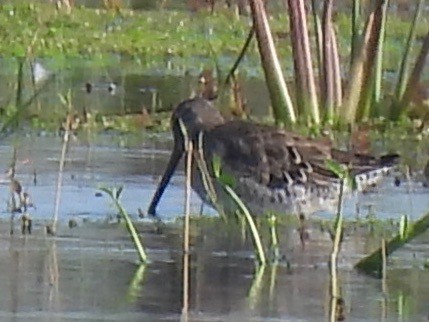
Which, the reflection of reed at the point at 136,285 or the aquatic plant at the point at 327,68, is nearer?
the reflection of reed at the point at 136,285

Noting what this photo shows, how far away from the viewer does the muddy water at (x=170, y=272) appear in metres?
6.83

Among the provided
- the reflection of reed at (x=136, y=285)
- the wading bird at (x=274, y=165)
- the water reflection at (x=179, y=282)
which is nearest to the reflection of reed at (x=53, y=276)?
the water reflection at (x=179, y=282)

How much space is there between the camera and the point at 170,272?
25.1 ft

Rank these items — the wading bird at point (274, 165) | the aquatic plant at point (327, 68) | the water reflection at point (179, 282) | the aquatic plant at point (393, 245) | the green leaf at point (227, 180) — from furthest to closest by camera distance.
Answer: the aquatic plant at point (327, 68)
the wading bird at point (274, 165)
the green leaf at point (227, 180)
the aquatic plant at point (393, 245)
the water reflection at point (179, 282)

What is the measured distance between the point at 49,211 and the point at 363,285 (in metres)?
2.31

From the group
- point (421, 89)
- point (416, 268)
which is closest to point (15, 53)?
point (421, 89)

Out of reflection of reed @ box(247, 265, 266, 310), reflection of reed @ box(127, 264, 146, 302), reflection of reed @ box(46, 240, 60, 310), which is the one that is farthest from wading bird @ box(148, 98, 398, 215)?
reflection of reed @ box(127, 264, 146, 302)

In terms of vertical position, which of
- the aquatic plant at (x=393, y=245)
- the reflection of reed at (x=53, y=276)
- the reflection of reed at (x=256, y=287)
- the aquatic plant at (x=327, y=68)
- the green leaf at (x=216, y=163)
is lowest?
the reflection of reed at (x=256, y=287)

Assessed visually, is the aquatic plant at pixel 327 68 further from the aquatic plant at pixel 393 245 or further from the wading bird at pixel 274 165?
the aquatic plant at pixel 393 245

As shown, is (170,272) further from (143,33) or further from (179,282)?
(143,33)

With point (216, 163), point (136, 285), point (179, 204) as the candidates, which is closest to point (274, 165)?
point (179, 204)

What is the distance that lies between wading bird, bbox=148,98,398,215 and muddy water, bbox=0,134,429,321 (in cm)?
20

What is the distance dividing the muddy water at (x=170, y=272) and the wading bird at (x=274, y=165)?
20 cm

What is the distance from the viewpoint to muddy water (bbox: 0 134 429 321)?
6832 millimetres
